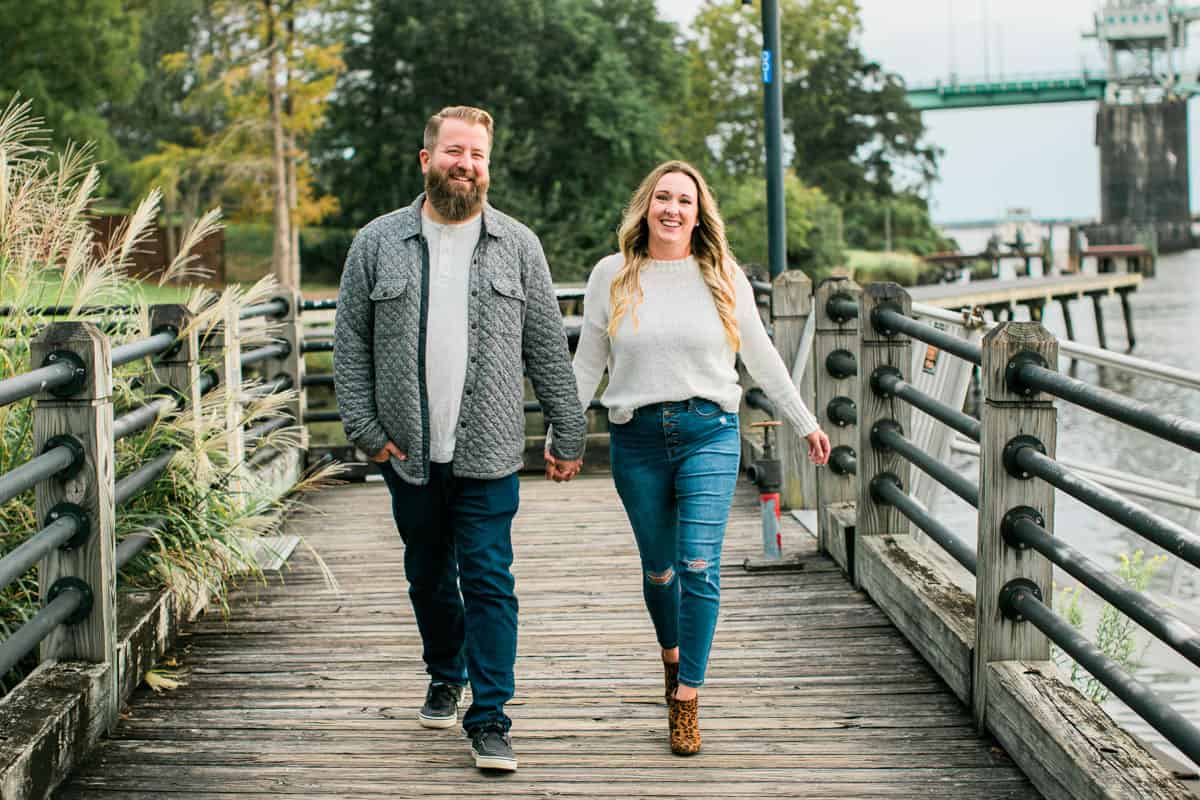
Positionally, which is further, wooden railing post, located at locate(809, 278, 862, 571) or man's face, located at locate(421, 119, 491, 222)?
wooden railing post, located at locate(809, 278, 862, 571)

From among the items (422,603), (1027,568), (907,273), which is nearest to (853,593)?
(1027,568)

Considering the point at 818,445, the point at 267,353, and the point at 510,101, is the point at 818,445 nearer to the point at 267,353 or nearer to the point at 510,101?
the point at 267,353

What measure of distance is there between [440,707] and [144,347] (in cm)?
180

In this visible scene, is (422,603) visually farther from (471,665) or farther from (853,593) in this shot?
(853,593)

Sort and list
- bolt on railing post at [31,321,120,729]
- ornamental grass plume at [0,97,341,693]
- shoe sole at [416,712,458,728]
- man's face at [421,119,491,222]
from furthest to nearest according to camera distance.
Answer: ornamental grass plume at [0,97,341,693] < shoe sole at [416,712,458,728] < bolt on railing post at [31,321,120,729] < man's face at [421,119,491,222]

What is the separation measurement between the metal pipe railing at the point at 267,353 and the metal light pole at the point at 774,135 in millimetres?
3045

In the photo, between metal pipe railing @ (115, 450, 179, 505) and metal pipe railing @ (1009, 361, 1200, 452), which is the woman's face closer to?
metal pipe railing @ (1009, 361, 1200, 452)

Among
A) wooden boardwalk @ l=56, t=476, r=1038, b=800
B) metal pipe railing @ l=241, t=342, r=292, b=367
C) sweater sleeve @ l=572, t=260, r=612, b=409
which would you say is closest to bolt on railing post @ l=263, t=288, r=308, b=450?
metal pipe railing @ l=241, t=342, r=292, b=367

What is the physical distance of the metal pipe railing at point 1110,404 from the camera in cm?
358

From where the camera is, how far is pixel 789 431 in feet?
27.9

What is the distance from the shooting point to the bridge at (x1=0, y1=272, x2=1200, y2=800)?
13.9 ft

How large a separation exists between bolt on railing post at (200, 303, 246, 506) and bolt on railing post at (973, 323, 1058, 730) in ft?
9.28

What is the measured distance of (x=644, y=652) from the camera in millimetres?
5699

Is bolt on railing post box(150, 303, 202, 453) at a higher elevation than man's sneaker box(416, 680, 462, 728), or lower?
higher
